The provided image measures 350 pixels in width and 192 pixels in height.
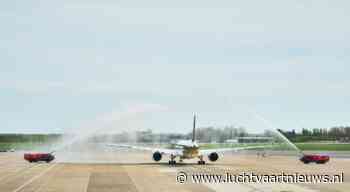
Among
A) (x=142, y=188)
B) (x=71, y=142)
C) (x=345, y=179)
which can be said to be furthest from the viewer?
(x=71, y=142)

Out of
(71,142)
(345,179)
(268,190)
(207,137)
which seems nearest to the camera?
(268,190)

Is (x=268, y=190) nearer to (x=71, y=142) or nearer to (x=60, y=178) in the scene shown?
(x=60, y=178)

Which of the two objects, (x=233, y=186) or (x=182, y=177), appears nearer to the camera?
(x=233, y=186)

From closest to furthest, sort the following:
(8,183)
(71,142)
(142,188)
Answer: (142,188), (8,183), (71,142)

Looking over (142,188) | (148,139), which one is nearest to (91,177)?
(142,188)

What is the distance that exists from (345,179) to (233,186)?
40.3 feet

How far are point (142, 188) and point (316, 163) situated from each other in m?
46.1

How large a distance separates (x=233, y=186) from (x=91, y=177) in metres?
15.9

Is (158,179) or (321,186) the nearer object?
(321,186)

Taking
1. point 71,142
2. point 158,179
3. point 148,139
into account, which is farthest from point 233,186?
point 148,139

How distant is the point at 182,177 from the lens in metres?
63.4

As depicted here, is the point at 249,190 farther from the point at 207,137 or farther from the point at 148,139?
the point at 207,137

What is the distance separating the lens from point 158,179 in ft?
200

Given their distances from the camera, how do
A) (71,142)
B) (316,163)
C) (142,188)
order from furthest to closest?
(71,142), (316,163), (142,188)
